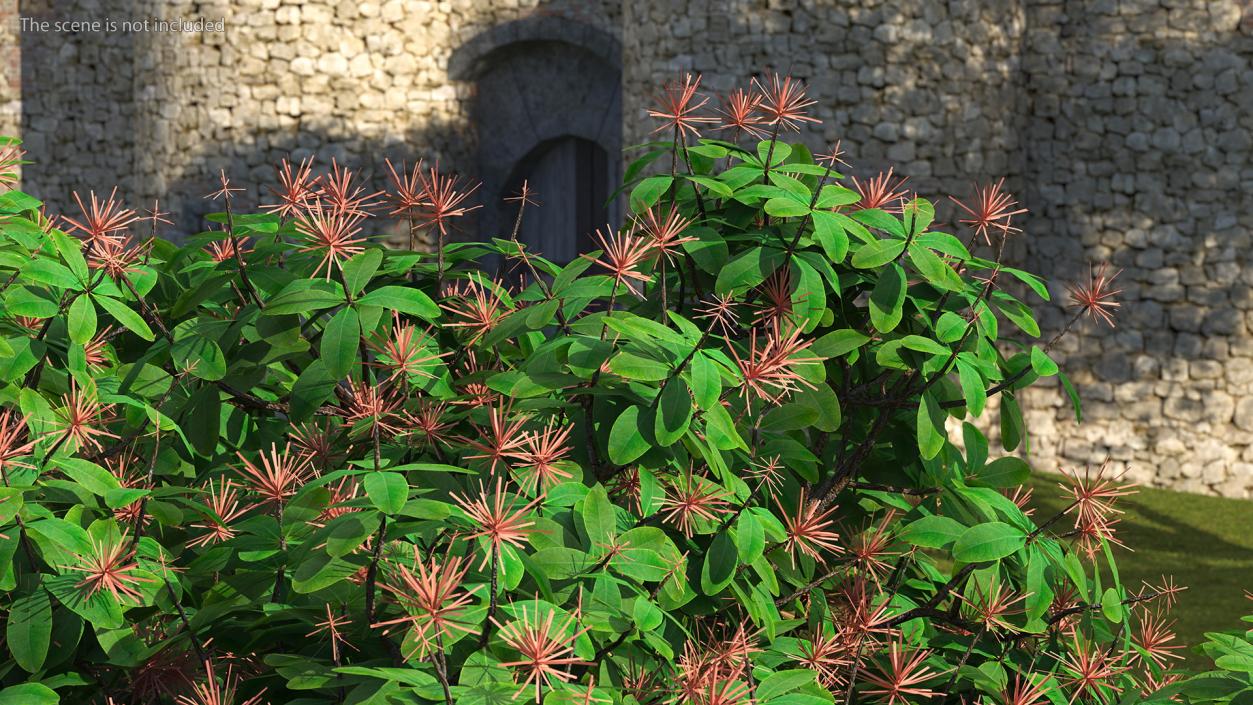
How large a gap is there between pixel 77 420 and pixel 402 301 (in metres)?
0.49

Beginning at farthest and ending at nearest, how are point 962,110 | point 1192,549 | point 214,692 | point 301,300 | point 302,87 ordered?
point 302,87
point 962,110
point 1192,549
point 301,300
point 214,692

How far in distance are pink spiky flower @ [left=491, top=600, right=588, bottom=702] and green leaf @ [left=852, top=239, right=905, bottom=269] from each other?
73 centimetres

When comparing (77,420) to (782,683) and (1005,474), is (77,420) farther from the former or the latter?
(1005,474)

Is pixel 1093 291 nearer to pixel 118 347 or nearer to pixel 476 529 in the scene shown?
pixel 476 529

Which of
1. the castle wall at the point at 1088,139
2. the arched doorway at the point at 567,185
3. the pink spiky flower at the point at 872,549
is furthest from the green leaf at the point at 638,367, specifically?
the arched doorway at the point at 567,185

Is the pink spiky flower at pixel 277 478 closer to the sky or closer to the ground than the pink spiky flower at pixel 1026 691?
closer to the sky

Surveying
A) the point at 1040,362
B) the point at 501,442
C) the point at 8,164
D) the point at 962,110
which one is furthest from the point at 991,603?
the point at 962,110

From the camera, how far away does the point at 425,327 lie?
80.9 inches

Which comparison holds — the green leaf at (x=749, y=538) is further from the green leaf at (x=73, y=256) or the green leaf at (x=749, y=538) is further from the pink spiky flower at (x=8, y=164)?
the pink spiky flower at (x=8, y=164)

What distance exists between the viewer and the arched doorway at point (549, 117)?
35.0 feet

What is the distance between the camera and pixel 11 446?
1.71m

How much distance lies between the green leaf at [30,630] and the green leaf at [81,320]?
0.40m

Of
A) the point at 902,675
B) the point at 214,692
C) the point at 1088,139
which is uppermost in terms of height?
the point at 214,692

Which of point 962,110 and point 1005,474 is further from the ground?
point 1005,474
